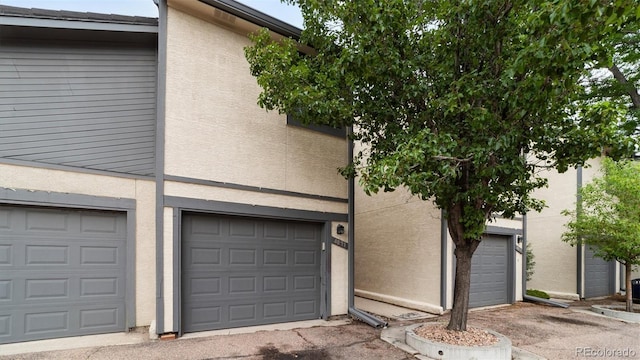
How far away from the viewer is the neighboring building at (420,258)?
30.9ft

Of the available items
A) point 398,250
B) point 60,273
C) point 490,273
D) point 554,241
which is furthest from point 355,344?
point 554,241

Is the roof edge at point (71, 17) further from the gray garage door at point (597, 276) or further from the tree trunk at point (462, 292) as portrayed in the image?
the gray garage door at point (597, 276)

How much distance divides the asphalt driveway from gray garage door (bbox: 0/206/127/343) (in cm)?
71

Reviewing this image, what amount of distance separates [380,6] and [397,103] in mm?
1698

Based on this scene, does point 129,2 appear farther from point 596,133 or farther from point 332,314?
point 596,133

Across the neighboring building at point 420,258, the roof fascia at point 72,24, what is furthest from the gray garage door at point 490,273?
the roof fascia at point 72,24

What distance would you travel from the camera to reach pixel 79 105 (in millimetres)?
6293

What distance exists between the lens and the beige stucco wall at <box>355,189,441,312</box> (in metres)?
9.60

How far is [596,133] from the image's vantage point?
5.55 m

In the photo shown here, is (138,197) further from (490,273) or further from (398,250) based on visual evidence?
(490,273)

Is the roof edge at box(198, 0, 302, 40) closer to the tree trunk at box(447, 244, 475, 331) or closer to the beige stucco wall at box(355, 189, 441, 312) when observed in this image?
the beige stucco wall at box(355, 189, 441, 312)

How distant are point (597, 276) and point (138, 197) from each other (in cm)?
1527

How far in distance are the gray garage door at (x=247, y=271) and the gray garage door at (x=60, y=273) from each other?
117 centimetres

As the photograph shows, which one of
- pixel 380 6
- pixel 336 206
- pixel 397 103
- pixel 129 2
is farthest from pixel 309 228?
pixel 129 2
